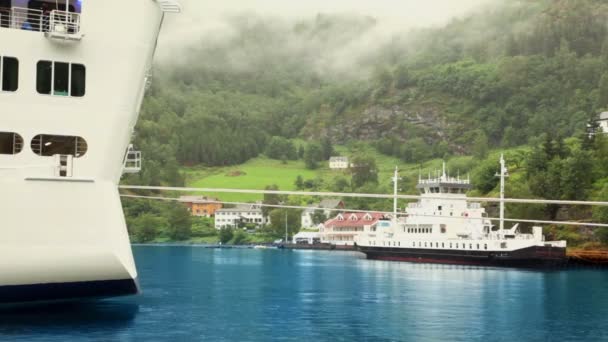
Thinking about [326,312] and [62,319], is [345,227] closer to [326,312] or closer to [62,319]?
[326,312]

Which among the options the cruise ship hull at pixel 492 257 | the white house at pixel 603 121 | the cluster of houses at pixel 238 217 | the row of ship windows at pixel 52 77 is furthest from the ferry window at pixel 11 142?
the cluster of houses at pixel 238 217

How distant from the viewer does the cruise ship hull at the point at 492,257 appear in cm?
6525

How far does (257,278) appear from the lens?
47.5m

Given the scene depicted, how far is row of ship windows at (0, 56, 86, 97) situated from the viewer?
19.7 m

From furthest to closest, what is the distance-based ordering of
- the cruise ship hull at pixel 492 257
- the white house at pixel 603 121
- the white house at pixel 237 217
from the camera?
1. the white house at pixel 237 217
2. the white house at pixel 603 121
3. the cruise ship hull at pixel 492 257

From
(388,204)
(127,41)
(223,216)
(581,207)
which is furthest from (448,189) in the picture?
(223,216)

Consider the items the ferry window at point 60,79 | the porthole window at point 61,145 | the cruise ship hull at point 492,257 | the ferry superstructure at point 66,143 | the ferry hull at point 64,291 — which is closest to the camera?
the ferry superstructure at point 66,143

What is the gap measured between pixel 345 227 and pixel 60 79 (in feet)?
363

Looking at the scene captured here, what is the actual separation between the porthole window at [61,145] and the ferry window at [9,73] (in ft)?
4.12

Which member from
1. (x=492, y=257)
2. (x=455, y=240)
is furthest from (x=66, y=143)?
(x=455, y=240)

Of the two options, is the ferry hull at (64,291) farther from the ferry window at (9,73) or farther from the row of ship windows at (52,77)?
the ferry window at (9,73)

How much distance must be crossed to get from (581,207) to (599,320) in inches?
2117

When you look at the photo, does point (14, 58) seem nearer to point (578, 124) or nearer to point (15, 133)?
point (15, 133)

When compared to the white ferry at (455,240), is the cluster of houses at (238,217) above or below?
above
